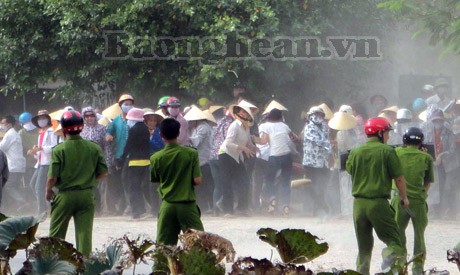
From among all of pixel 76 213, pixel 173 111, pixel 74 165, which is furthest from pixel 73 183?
pixel 173 111

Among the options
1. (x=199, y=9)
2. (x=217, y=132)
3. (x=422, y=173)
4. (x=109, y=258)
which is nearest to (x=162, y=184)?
(x=422, y=173)

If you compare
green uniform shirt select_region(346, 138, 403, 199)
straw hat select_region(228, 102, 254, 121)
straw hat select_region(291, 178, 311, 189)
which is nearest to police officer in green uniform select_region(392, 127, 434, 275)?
green uniform shirt select_region(346, 138, 403, 199)

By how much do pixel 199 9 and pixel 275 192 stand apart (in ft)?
11.8

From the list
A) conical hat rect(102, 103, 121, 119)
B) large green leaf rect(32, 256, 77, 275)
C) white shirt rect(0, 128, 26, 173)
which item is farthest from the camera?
white shirt rect(0, 128, 26, 173)

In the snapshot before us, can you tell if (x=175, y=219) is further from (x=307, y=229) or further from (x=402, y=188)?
(x=307, y=229)

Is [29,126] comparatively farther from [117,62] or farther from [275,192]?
[275,192]

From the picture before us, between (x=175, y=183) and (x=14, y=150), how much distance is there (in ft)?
32.1

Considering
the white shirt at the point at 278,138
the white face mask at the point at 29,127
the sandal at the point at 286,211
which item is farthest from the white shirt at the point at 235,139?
the white face mask at the point at 29,127

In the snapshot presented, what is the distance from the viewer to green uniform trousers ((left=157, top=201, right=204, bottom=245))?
31.0ft

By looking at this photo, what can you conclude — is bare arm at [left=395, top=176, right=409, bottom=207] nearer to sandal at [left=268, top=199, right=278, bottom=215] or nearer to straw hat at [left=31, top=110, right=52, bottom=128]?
sandal at [left=268, top=199, right=278, bottom=215]

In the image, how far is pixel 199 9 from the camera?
19016 millimetres

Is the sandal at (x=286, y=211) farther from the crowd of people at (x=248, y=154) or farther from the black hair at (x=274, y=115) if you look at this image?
the black hair at (x=274, y=115)

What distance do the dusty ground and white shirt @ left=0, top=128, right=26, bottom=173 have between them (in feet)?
9.01

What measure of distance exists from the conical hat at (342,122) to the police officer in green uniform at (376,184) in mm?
6598
